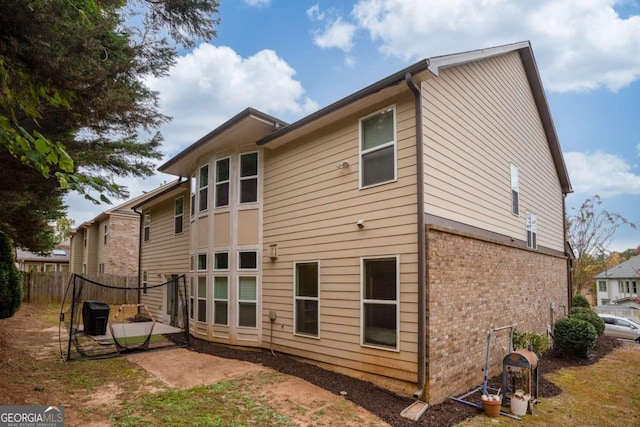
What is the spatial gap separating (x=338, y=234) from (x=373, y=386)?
3011 millimetres

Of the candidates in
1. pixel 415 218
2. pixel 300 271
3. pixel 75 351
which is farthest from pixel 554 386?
pixel 75 351

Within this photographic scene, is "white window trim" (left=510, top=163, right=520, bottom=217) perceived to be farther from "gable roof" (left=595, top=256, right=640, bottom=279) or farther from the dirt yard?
"gable roof" (left=595, top=256, right=640, bottom=279)

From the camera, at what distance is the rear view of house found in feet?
22.1

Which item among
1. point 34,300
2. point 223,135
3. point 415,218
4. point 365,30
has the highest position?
point 365,30

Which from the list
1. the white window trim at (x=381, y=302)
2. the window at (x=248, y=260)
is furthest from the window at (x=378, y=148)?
the window at (x=248, y=260)

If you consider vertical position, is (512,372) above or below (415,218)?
below

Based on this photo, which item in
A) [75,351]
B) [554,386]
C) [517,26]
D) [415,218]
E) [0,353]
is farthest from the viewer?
[517,26]

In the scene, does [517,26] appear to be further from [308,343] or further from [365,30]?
[308,343]

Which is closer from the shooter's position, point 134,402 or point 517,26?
point 134,402

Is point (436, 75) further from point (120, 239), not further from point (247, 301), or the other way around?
point (120, 239)

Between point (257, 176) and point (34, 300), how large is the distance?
18601 millimetres

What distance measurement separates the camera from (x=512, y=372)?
7039mm

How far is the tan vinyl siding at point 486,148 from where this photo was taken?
7.27 meters

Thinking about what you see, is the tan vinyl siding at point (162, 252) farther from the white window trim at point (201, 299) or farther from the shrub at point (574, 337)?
the shrub at point (574, 337)
